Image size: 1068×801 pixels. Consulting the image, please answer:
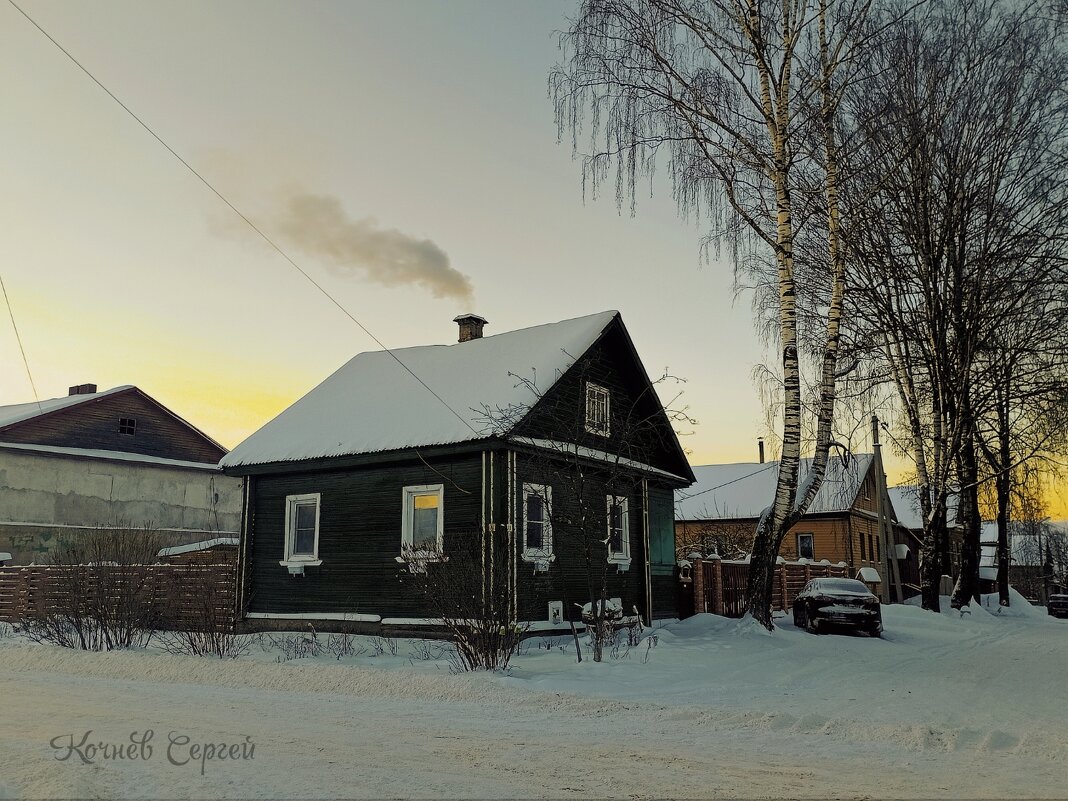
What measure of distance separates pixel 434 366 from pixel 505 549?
320 inches

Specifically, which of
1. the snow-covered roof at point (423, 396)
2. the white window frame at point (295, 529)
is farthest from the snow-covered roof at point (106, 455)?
the white window frame at point (295, 529)

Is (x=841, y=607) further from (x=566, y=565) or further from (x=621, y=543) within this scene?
(x=566, y=565)

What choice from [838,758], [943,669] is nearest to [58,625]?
[838,758]

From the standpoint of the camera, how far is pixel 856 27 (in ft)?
60.3

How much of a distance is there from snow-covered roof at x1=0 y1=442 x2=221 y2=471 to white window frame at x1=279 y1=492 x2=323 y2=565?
11717mm

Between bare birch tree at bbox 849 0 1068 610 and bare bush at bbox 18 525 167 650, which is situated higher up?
bare birch tree at bbox 849 0 1068 610

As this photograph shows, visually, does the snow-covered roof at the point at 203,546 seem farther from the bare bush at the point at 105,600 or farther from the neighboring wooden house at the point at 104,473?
the neighboring wooden house at the point at 104,473

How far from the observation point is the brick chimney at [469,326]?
23203 millimetres

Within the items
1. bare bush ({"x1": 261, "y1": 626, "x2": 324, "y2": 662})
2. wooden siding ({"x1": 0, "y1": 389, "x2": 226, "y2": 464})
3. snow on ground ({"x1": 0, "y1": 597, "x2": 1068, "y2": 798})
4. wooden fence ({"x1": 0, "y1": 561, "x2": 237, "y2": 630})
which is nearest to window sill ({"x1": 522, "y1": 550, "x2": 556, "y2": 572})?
snow on ground ({"x1": 0, "y1": 597, "x2": 1068, "y2": 798})

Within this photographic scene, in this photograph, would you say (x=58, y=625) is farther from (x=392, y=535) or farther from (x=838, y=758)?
(x=838, y=758)

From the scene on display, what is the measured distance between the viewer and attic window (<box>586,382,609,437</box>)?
19447 mm

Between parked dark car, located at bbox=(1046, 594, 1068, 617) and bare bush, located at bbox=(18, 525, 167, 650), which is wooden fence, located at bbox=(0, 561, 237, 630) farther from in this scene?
parked dark car, located at bbox=(1046, 594, 1068, 617)

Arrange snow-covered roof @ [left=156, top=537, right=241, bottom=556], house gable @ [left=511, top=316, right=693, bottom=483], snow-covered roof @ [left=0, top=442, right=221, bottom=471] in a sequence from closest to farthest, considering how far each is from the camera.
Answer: house gable @ [left=511, top=316, right=693, bottom=483] < snow-covered roof @ [left=156, top=537, right=241, bottom=556] < snow-covered roof @ [left=0, top=442, right=221, bottom=471]

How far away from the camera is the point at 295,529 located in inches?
738
